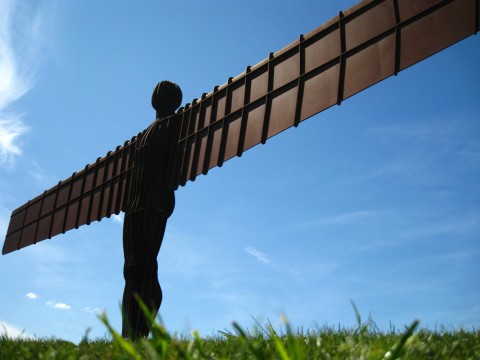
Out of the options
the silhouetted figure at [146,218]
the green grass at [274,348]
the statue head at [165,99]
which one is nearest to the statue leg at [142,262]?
the silhouetted figure at [146,218]

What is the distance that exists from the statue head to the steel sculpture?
0.7 inches

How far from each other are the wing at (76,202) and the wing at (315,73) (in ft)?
5.07

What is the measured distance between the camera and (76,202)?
1035cm

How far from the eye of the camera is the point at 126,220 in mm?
8039

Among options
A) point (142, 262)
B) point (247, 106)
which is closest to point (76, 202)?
point (142, 262)

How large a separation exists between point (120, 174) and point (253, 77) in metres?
3.23

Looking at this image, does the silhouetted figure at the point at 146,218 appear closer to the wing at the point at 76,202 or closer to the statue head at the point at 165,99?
the statue head at the point at 165,99

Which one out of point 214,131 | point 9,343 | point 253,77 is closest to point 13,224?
point 214,131

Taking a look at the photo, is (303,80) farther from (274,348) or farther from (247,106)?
(274,348)

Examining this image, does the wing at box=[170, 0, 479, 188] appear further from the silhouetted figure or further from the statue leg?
the statue leg

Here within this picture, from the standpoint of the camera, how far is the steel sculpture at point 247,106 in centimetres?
579

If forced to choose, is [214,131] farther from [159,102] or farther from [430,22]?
[430,22]

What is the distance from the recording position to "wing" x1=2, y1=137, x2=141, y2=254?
9.21 m

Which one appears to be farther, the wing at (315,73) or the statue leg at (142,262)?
the statue leg at (142,262)
